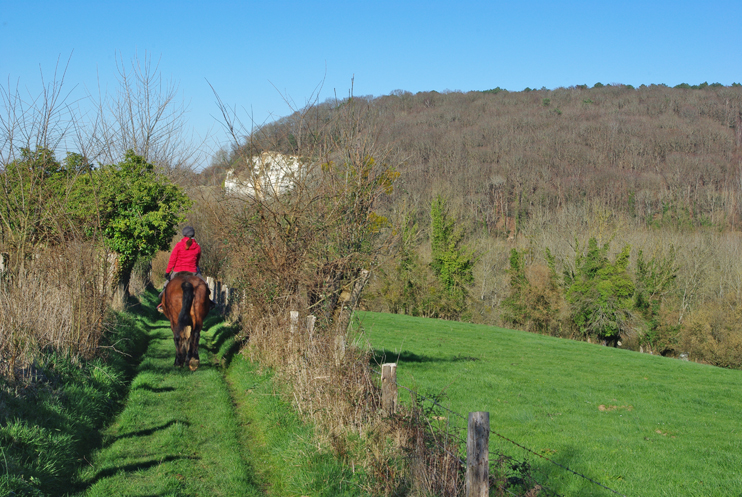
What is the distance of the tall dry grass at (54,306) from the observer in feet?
23.1

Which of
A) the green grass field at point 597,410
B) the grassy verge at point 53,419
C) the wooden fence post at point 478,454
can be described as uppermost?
the wooden fence post at point 478,454

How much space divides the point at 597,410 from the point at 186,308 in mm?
9286

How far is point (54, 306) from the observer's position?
8.23 meters

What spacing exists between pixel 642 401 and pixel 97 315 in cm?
1297

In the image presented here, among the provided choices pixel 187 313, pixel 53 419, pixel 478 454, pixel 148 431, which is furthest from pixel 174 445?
pixel 187 313

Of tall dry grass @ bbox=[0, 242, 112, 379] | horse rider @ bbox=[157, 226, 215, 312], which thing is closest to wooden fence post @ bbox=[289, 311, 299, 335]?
horse rider @ bbox=[157, 226, 215, 312]

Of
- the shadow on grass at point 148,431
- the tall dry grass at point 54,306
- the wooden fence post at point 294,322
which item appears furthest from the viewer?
the wooden fence post at point 294,322

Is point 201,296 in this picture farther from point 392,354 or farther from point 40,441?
point 392,354

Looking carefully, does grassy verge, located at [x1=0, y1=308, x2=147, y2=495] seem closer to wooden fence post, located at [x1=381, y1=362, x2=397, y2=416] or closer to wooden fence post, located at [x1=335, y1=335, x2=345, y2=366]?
wooden fence post, located at [x1=335, y1=335, x2=345, y2=366]

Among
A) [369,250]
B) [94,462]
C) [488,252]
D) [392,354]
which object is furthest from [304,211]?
[488,252]

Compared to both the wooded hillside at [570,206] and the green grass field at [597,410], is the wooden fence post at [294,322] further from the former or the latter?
the wooded hillside at [570,206]

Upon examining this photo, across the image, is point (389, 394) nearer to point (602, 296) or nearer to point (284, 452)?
point (284, 452)

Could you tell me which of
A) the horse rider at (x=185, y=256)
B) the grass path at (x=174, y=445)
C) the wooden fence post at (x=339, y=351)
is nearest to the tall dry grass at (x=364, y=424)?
the wooden fence post at (x=339, y=351)

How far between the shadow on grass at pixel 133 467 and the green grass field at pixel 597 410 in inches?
104
